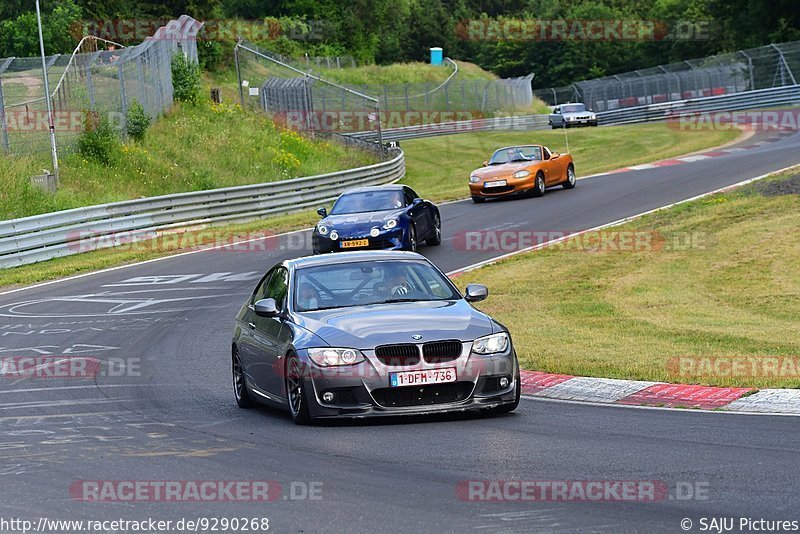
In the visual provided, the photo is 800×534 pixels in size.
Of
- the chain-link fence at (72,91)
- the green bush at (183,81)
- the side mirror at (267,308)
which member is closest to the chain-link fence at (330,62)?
the green bush at (183,81)

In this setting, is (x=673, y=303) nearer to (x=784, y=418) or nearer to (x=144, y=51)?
(x=784, y=418)

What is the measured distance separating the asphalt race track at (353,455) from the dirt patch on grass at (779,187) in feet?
49.5

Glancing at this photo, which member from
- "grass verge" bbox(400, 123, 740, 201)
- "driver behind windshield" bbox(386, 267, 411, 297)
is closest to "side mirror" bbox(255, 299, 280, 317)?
"driver behind windshield" bbox(386, 267, 411, 297)

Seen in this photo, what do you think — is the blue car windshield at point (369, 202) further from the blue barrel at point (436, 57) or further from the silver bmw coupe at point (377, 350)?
the blue barrel at point (436, 57)

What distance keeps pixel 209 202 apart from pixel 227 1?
313ft

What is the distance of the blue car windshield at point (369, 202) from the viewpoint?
23.7 meters

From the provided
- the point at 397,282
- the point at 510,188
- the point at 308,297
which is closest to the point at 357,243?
the point at 510,188

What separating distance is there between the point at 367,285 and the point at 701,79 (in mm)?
60209

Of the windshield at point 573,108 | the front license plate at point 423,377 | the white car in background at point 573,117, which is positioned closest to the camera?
the front license plate at point 423,377

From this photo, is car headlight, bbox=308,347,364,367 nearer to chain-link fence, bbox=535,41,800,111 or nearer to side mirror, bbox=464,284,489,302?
side mirror, bbox=464,284,489,302

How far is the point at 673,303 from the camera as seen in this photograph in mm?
17062

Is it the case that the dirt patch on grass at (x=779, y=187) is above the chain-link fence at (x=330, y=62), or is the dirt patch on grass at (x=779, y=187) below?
below

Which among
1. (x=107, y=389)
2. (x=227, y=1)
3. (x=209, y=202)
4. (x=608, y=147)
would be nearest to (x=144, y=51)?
(x=209, y=202)

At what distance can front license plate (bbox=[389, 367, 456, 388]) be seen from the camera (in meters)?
9.30
